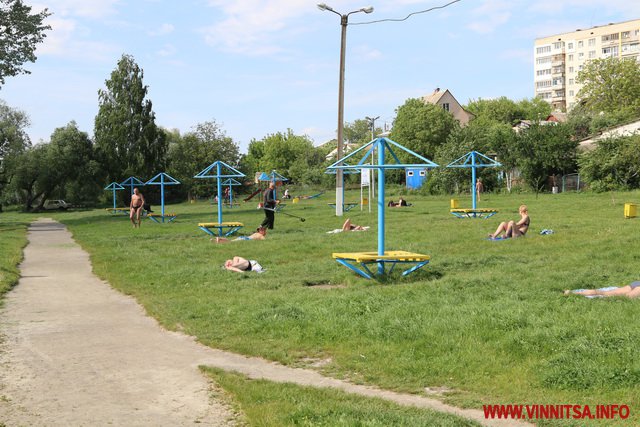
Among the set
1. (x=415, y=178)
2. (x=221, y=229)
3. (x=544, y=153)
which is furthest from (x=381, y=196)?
(x=415, y=178)

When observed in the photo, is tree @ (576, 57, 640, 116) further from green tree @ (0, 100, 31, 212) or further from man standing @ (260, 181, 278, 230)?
man standing @ (260, 181, 278, 230)

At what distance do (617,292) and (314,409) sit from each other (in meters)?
5.45

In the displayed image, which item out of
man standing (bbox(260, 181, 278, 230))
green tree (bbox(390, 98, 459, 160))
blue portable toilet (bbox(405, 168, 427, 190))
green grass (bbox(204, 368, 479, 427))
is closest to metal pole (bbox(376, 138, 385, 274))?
green grass (bbox(204, 368, 479, 427))

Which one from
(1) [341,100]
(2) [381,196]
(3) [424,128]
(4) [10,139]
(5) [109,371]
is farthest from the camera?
(3) [424,128]

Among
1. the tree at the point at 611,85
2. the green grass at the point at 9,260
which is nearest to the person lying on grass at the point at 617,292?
the green grass at the point at 9,260

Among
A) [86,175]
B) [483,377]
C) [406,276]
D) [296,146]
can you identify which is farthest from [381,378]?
[296,146]

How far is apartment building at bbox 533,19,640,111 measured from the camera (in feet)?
372

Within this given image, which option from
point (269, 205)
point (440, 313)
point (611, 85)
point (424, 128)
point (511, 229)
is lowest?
point (440, 313)

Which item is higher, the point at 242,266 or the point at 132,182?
the point at 132,182

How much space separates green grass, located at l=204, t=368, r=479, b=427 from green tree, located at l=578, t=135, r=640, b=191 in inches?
1548

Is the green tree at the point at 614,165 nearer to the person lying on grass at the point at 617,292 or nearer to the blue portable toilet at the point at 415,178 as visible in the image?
the blue portable toilet at the point at 415,178

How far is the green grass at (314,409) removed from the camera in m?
4.86

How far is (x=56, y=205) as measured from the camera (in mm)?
66188

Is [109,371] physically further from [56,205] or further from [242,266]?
[56,205]
